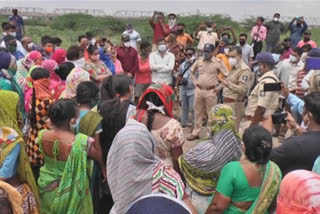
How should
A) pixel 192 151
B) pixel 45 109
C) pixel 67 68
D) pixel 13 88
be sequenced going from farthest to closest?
pixel 67 68 < pixel 13 88 < pixel 45 109 < pixel 192 151

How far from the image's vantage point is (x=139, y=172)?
2.63m

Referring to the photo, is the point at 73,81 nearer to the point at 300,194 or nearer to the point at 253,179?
the point at 253,179

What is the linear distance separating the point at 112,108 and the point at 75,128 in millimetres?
455

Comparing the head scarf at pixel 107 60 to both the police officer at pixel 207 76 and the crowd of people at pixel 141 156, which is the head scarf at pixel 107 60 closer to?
the police officer at pixel 207 76

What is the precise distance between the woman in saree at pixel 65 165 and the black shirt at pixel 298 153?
1.45 meters

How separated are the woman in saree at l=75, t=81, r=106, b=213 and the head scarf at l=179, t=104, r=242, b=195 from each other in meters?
0.88

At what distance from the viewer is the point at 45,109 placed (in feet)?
13.9

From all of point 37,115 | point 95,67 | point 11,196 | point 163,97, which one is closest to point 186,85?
point 95,67

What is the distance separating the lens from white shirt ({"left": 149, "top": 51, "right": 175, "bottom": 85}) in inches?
309

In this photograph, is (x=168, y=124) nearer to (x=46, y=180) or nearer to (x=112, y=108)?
(x=112, y=108)

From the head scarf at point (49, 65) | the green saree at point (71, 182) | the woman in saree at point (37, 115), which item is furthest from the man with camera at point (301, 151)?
the head scarf at point (49, 65)

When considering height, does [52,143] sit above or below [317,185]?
below

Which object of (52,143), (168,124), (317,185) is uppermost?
(317,185)

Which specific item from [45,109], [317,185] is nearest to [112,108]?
[45,109]
